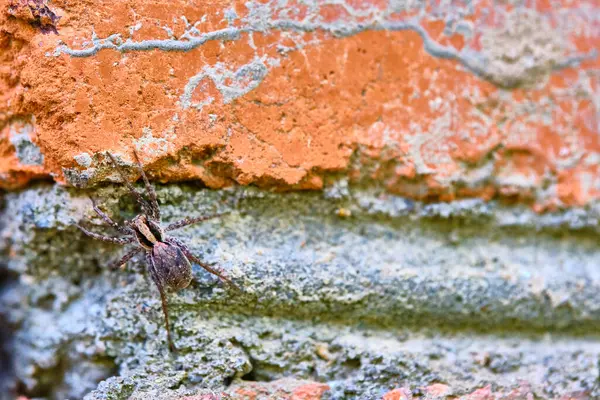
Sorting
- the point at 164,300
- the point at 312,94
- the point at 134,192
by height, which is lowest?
the point at 164,300

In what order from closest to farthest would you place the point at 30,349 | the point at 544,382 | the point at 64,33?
the point at 64,33, the point at 544,382, the point at 30,349

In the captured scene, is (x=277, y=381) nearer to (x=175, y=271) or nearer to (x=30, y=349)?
(x=175, y=271)

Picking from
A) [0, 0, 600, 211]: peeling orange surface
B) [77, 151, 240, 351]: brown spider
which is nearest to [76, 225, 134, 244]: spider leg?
[77, 151, 240, 351]: brown spider

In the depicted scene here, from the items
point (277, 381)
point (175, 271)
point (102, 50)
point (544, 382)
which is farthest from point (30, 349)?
point (544, 382)

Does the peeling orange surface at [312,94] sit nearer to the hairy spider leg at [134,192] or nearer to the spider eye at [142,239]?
the hairy spider leg at [134,192]

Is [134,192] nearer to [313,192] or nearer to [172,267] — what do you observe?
[172,267]

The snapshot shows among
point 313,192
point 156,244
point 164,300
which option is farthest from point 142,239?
point 313,192

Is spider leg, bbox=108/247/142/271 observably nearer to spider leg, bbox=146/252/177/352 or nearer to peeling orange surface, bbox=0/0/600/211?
spider leg, bbox=146/252/177/352
